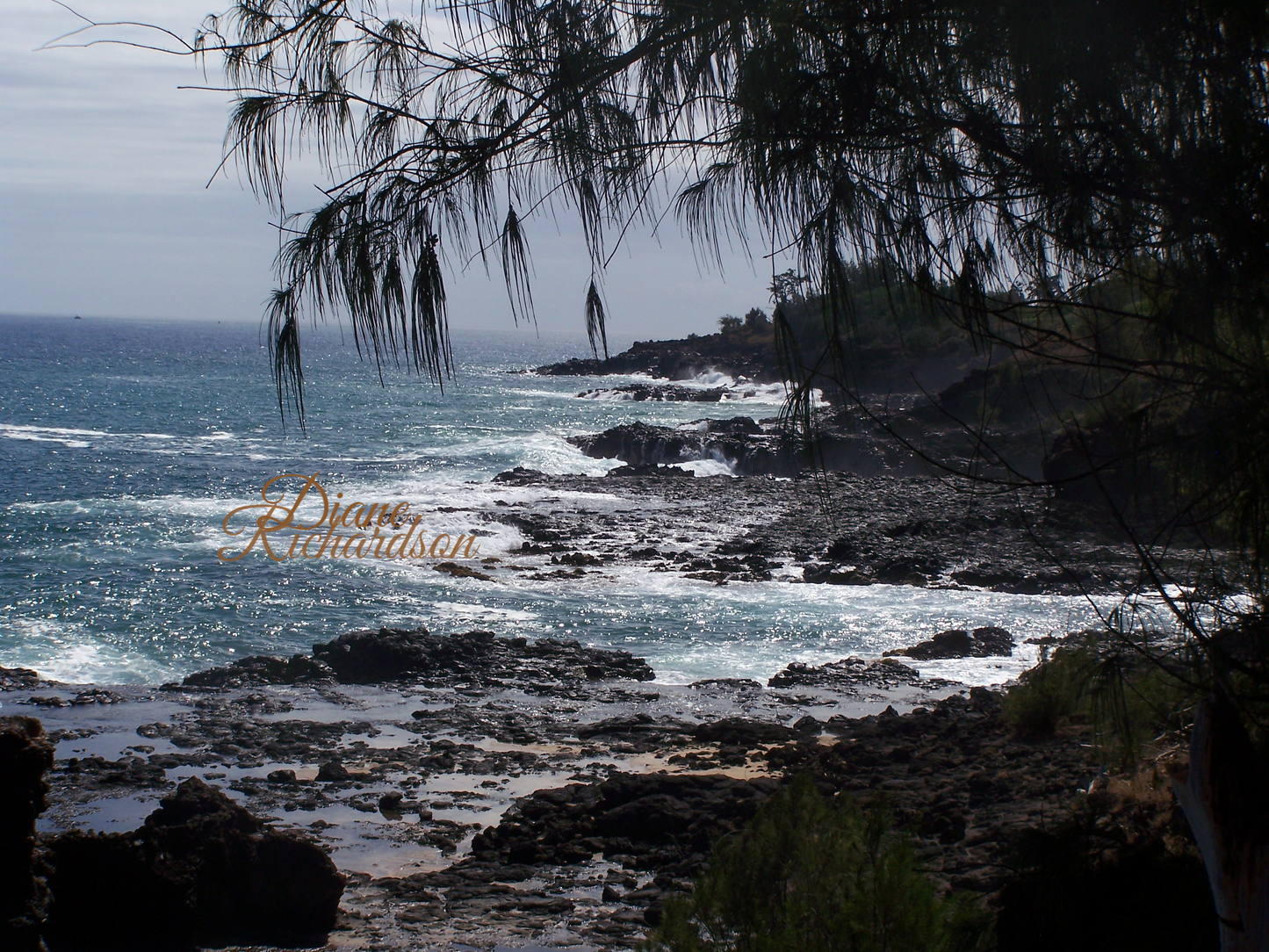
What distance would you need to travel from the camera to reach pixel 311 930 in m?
6.33

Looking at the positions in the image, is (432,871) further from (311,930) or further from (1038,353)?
(1038,353)

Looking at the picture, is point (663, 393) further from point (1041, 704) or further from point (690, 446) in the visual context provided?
point (1041, 704)

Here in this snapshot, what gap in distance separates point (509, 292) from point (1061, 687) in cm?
664

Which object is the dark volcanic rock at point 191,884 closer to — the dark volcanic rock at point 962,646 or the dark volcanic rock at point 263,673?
the dark volcanic rock at point 263,673

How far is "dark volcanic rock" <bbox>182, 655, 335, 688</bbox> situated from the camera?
13508mm

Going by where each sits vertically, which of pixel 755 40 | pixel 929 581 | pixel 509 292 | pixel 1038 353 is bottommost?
pixel 929 581

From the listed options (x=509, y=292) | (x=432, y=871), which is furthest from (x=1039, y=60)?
(x=432, y=871)

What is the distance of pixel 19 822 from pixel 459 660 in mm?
8660

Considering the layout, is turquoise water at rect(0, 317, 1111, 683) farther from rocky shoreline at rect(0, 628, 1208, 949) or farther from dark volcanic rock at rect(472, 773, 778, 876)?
dark volcanic rock at rect(472, 773, 778, 876)

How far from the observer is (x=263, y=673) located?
45.6 feet

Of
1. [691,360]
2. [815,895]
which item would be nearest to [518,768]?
[815,895]

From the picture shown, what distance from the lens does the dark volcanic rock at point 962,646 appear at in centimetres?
1435

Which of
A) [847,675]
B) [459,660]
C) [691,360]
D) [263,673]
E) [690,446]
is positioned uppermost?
[691,360]

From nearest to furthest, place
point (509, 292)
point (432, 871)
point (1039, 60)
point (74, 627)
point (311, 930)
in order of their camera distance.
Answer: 1. point (1039, 60)
2. point (509, 292)
3. point (311, 930)
4. point (432, 871)
5. point (74, 627)
